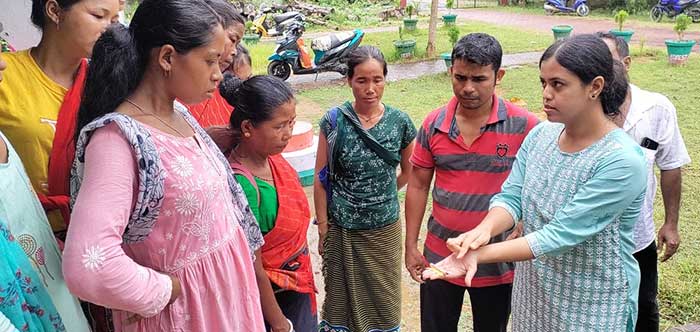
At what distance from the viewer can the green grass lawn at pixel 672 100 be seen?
123 inches

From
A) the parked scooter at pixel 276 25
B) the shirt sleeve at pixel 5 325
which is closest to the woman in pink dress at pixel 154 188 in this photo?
the shirt sleeve at pixel 5 325

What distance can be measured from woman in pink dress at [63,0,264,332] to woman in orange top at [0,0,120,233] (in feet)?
0.90

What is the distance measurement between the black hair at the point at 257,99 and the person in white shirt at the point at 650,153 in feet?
4.47

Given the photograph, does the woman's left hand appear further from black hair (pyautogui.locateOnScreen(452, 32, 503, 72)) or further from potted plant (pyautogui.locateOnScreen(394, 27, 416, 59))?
potted plant (pyautogui.locateOnScreen(394, 27, 416, 59))

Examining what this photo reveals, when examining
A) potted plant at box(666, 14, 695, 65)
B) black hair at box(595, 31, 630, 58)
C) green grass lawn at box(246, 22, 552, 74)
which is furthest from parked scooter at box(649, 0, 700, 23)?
black hair at box(595, 31, 630, 58)

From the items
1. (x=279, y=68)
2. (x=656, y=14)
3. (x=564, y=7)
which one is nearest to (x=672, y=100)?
(x=279, y=68)

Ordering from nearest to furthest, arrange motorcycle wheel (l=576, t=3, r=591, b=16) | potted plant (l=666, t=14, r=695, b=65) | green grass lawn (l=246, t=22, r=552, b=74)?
1. potted plant (l=666, t=14, r=695, b=65)
2. green grass lawn (l=246, t=22, r=552, b=74)
3. motorcycle wheel (l=576, t=3, r=591, b=16)

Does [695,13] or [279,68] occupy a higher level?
[279,68]

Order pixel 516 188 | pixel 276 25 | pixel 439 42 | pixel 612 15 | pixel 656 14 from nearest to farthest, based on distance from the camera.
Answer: pixel 516 188, pixel 439 42, pixel 276 25, pixel 656 14, pixel 612 15

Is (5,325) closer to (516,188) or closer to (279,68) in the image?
(516,188)

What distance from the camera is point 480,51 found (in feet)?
7.16

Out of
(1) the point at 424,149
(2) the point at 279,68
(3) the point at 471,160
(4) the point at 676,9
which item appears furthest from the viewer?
(4) the point at 676,9

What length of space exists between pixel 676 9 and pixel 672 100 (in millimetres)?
11285

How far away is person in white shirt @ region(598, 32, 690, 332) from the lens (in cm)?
229
